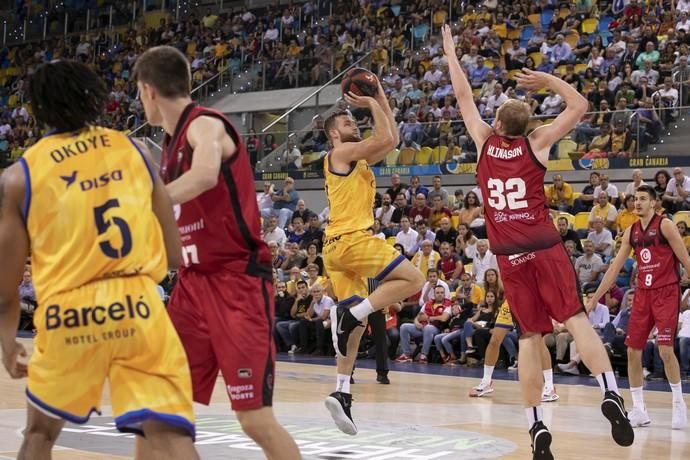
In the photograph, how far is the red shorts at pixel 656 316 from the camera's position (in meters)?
8.49

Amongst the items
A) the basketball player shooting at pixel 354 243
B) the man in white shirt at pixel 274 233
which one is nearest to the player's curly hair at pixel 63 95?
the basketball player shooting at pixel 354 243

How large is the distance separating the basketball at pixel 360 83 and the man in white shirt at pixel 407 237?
28.5ft

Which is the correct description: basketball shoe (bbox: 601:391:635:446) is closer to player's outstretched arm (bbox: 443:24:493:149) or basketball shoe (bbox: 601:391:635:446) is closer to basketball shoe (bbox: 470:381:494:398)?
player's outstretched arm (bbox: 443:24:493:149)

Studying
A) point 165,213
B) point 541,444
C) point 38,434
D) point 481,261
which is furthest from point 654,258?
point 38,434

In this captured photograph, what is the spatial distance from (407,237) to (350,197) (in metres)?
8.54

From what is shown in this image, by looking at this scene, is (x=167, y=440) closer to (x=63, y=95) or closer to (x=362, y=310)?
(x=63, y=95)

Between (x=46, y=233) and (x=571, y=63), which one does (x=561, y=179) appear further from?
(x=46, y=233)

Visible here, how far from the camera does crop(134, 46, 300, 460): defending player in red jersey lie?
13.3ft

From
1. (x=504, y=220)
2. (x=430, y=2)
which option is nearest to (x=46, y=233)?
(x=504, y=220)

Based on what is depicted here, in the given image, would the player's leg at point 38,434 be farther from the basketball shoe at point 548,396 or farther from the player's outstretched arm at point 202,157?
the basketball shoe at point 548,396

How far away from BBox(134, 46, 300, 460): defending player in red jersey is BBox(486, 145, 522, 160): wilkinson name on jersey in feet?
8.35

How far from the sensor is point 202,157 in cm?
389

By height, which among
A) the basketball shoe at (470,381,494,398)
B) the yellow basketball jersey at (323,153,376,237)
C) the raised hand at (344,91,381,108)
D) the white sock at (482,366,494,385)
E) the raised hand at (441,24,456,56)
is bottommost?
the basketball shoe at (470,381,494,398)

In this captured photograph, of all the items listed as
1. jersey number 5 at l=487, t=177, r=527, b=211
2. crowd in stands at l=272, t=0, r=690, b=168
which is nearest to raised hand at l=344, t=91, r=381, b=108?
jersey number 5 at l=487, t=177, r=527, b=211
